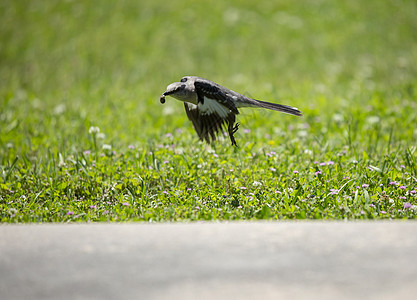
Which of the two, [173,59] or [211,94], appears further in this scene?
[173,59]

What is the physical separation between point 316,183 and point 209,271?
1.99 m

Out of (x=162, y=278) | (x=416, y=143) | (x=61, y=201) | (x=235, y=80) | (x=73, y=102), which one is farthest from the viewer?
(x=235, y=80)

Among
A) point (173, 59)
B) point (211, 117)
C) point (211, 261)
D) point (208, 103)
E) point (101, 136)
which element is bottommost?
point (211, 261)

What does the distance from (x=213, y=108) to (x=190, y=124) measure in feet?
6.94

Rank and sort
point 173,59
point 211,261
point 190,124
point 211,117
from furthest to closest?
point 173,59, point 190,124, point 211,117, point 211,261

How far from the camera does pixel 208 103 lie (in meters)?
3.93

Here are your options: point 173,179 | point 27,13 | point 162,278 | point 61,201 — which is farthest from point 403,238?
point 27,13

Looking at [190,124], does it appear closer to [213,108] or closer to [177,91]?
[213,108]

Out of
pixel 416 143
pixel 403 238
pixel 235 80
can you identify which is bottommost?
pixel 403 238

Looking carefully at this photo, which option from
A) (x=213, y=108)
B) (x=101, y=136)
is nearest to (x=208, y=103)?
(x=213, y=108)

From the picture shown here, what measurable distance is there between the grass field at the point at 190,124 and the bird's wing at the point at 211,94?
65 centimetres

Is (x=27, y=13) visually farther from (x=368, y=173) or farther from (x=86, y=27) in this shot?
(x=368, y=173)

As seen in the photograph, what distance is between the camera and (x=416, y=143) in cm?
519

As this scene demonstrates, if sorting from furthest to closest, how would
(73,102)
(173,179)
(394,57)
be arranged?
(394,57) < (73,102) < (173,179)
